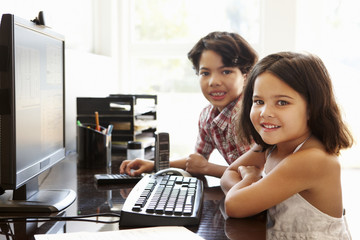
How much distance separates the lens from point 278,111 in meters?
1.05

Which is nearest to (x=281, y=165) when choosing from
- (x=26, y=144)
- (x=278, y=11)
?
(x=26, y=144)

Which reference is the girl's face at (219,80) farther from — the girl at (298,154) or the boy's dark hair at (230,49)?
the girl at (298,154)

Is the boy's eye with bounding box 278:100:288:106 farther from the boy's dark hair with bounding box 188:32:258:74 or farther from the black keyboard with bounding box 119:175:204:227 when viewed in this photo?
the boy's dark hair with bounding box 188:32:258:74

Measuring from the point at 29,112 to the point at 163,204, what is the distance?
372 millimetres

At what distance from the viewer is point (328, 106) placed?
1.07 metres

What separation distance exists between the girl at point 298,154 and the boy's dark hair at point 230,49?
0.59m

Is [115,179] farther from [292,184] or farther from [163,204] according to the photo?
[292,184]

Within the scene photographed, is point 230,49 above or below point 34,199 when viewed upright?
above

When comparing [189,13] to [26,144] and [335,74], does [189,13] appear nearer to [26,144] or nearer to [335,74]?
[335,74]

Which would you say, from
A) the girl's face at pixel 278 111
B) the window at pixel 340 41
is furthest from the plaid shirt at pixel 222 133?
the window at pixel 340 41

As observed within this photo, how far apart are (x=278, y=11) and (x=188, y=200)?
193cm

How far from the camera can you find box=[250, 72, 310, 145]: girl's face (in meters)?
1.05

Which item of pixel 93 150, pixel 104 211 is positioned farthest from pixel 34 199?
pixel 93 150

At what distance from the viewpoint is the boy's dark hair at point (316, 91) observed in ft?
3.45
